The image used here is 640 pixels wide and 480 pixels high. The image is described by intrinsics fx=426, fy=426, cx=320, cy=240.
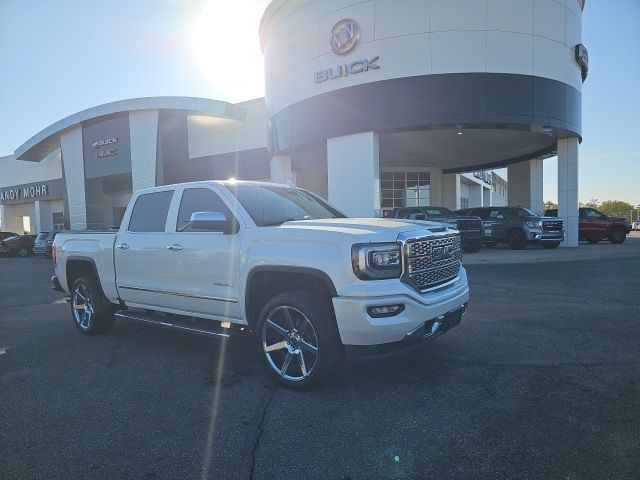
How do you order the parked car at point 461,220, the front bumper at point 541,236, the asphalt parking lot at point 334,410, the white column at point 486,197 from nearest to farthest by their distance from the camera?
the asphalt parking lot at point 334,410, the parked car at point 461,220, the front bumper at point 541,236, the white column at point 486,197

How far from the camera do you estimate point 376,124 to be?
17.4m

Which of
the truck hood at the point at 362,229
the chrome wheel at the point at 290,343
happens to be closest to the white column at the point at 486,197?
the truck hood at the point at 362,229

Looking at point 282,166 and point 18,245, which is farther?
point 18,245

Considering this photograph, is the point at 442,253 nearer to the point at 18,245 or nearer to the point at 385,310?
the point at 385,310

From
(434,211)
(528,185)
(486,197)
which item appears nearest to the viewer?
(434,211)

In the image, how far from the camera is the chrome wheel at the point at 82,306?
6.00 meters

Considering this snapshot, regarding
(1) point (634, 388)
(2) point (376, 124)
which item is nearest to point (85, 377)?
(1) point (634, 388)

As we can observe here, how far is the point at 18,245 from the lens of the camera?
27.2 metres

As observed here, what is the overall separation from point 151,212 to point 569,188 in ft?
65.3

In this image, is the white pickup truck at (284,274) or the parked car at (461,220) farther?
the parked car at (461,220)

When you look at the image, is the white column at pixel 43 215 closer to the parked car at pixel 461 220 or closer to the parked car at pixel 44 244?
the parked car at pixel 44 244

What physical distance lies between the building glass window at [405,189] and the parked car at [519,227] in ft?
34.4

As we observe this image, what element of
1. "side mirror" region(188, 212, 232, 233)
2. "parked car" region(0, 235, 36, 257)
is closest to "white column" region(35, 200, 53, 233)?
"parked car" region(0, 235, 36, 257)

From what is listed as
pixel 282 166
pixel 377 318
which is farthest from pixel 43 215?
pixel 377 318
